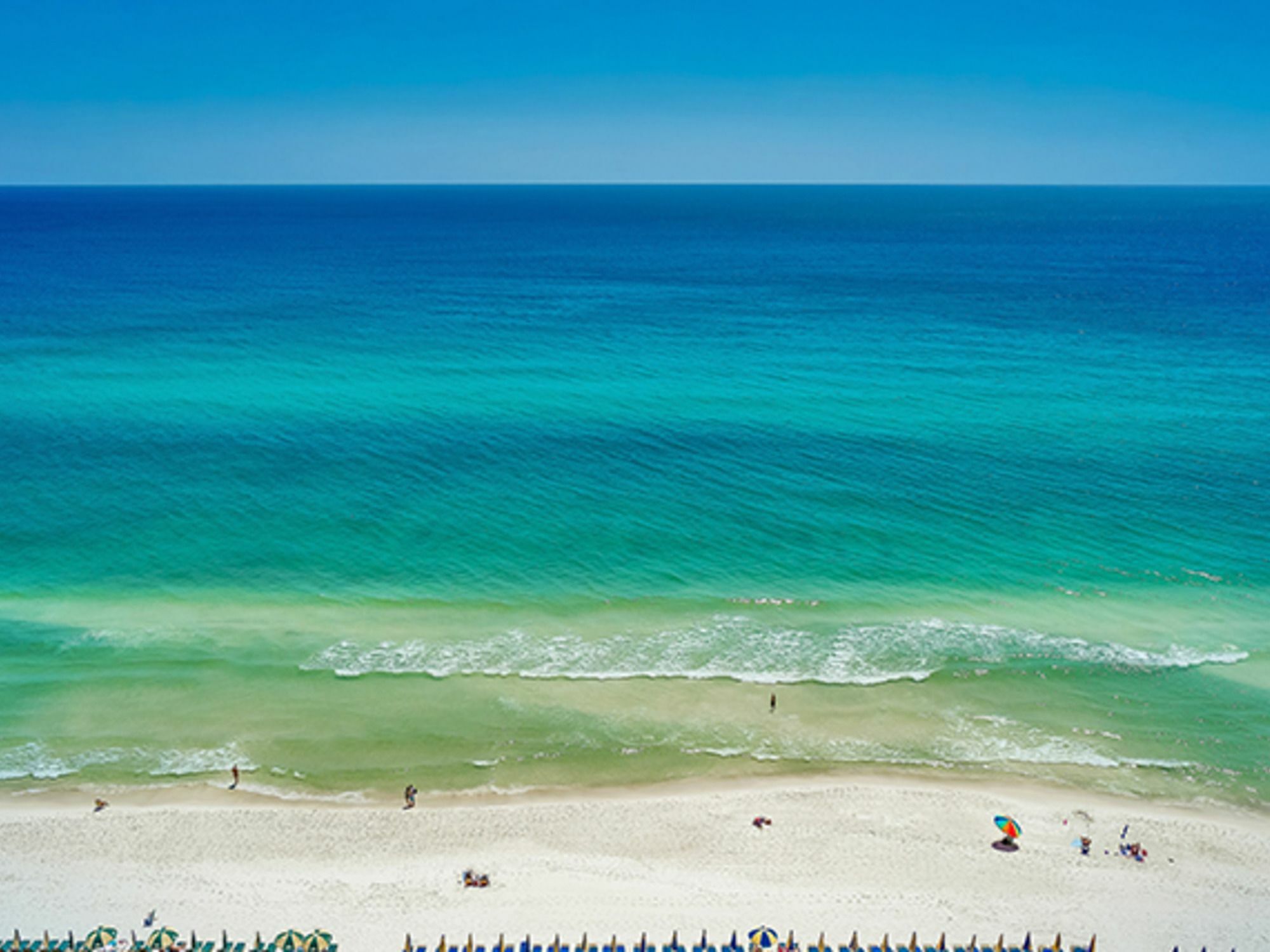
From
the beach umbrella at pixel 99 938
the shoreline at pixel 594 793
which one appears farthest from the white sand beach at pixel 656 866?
the beach umbrella at pixel 99 938

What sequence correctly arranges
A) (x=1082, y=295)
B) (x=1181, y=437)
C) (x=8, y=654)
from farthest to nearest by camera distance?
(x=1082, y=295) < (x=1181, y=437) < (x=8, y=654)

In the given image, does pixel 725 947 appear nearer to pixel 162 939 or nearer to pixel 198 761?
pixel 162 939

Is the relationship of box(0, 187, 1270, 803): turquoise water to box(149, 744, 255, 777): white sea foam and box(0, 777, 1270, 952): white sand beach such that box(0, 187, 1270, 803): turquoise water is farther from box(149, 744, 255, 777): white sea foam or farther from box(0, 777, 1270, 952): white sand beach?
box(0, 777, 1270, 952): white sand beach

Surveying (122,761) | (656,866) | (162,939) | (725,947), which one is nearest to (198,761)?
(122,761)

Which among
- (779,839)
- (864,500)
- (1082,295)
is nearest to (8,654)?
(779,839)

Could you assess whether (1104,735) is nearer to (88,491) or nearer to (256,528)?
(256,528)

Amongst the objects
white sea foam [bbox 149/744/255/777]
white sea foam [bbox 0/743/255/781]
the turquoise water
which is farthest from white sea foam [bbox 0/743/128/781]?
white sea foam [bbox 149/744/255/777]
